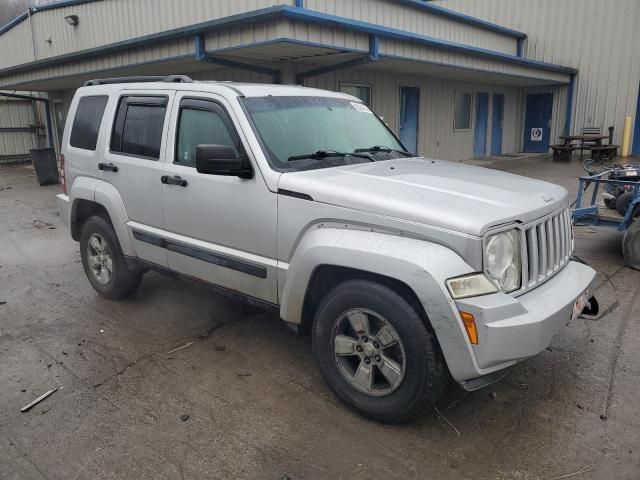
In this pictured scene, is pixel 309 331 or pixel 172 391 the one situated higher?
pixel 309 331

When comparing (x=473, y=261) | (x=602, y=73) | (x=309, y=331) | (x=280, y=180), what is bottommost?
(x=309, y=331)

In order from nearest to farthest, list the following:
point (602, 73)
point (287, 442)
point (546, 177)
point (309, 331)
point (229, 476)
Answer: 1. point (229, 476)
2. point (287, 442)
3. point (309, 331)
4. point (546, 177)
5. point (602, 73)

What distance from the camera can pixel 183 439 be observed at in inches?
121

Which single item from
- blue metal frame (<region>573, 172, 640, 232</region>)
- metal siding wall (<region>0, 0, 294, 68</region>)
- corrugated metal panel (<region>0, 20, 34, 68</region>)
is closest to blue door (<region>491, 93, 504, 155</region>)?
metal siding wall (<region>0, 0, 294, 68</region>)

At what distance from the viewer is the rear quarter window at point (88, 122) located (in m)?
4.97

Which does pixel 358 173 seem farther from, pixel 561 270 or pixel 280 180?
pixel 561 270

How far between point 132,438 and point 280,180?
Answer: 5.81ft

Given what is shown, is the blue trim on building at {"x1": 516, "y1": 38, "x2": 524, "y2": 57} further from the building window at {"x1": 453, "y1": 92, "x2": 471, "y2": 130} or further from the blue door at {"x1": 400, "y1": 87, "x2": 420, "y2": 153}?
the blue door at {"x1": 400, "y1": 87, "x2": 420, "y2": 153}

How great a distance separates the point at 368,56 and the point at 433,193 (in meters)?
7.22

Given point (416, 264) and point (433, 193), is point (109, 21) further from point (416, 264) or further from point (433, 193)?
point (416, 264)

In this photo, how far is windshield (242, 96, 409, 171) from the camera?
3.71 meters

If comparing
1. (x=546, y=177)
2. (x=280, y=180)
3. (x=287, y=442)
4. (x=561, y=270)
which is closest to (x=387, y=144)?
(x=280, y=180)

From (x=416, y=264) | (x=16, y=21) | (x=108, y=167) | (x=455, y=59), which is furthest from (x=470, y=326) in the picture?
(x=16, y=21)

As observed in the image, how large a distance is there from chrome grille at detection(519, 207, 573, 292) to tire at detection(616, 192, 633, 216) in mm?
3524
